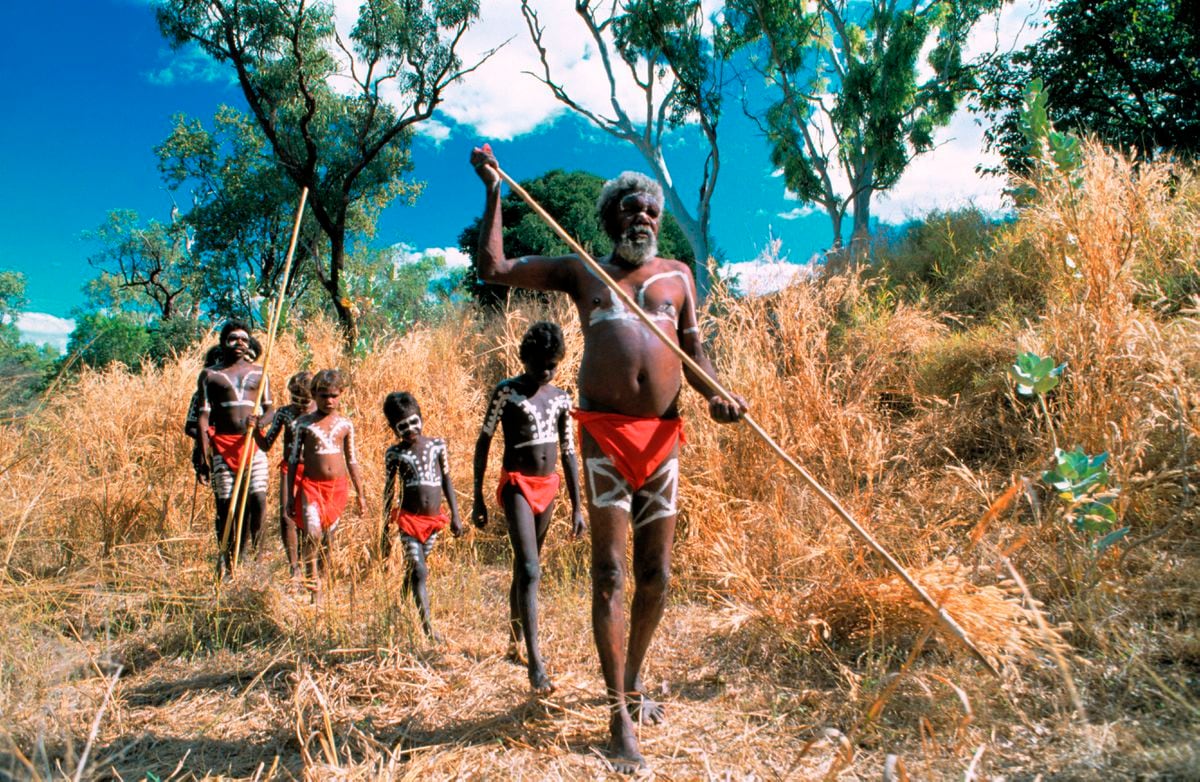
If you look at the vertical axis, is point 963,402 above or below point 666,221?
below

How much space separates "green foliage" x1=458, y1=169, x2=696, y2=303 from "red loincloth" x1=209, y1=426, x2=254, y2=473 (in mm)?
11368

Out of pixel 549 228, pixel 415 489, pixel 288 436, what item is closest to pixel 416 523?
pixel 415 489

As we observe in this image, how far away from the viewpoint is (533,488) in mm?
3295

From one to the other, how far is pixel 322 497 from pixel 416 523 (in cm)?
80

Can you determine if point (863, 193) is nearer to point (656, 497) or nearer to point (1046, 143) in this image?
point (1046, 143)

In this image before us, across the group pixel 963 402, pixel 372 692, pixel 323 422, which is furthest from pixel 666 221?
pixel 372 692

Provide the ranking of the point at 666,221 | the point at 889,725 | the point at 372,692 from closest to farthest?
the point at 889,725 < the point at 372,692 < the point at 666,221

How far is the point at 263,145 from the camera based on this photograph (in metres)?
18.2

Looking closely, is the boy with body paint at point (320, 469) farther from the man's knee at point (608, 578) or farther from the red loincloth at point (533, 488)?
the man's knee at point (608, 578)

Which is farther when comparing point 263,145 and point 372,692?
point 263,145

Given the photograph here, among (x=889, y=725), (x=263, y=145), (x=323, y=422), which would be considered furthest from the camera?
(x=263, y=145)

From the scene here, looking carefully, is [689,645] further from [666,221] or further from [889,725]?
[666,221]

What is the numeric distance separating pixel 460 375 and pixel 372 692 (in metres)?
4.96

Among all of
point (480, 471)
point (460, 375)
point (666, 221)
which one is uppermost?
point (666, 221)
